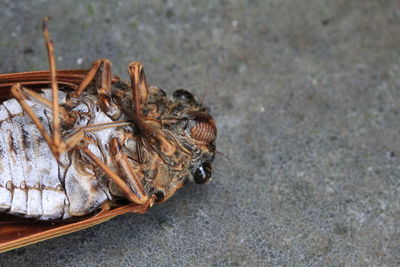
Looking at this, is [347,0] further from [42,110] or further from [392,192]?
[42,110]

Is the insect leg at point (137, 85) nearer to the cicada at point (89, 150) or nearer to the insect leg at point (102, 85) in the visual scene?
the cicada at point (89, 150)

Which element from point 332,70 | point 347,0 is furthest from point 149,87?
point 347,0

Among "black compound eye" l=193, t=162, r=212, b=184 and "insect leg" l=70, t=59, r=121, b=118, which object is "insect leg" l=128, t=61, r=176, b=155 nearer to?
"insect leg" l=70, t=59, r=121, b=118

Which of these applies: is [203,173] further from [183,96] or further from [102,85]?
[102,85]

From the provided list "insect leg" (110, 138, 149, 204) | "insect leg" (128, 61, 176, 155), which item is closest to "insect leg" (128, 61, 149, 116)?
"insect leg" (128, 61, 176, 155)

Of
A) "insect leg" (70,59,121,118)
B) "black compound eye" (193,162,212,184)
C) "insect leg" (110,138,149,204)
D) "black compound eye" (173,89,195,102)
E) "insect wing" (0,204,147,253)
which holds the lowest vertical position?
"insect wing" (0,204,147,253)

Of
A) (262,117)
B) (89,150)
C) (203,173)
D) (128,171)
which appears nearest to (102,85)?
(89,150)
